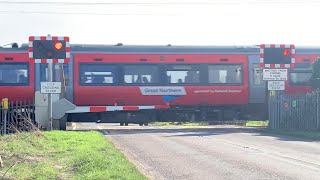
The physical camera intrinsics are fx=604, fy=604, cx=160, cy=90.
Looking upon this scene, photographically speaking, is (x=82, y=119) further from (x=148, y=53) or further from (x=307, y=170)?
(x=307, y=170)

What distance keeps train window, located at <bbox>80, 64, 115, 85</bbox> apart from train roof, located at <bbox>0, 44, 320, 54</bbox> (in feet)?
2.36

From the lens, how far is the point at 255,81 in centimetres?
2966

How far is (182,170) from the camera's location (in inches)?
490

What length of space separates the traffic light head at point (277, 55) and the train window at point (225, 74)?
2.09 m

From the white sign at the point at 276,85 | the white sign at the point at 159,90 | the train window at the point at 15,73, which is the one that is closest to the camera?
the white sign at the point at 276,85

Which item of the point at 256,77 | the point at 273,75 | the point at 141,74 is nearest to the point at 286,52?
the point at 273,75

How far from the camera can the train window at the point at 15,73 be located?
27.9 meters

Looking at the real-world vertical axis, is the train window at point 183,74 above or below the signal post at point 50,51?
below

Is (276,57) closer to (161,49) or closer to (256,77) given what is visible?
(256,77)

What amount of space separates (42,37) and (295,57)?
45.8ft

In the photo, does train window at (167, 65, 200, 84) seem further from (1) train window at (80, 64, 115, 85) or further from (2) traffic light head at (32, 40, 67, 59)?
(2) traffic light head at (32, 40, 67, 59)

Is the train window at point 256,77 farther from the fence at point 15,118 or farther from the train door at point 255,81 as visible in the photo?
the fence at point 15,118

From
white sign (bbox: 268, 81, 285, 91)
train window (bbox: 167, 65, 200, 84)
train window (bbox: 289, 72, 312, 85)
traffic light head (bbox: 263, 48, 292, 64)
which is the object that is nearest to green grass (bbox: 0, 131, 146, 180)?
white sign (bbox: 268, 81, 285, 91)

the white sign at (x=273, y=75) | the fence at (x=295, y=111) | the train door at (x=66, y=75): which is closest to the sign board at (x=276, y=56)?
the white sign at (x=273, y=75)
